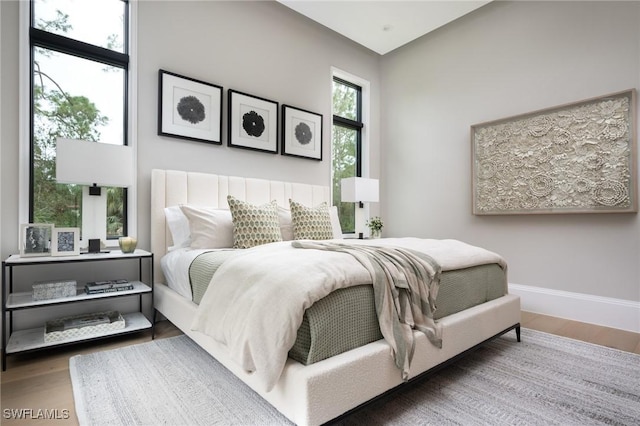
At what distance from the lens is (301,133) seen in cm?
399

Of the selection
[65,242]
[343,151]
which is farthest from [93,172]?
[343,151]

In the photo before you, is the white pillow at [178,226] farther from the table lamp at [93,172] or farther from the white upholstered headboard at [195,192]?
the table lamp at [93,172]

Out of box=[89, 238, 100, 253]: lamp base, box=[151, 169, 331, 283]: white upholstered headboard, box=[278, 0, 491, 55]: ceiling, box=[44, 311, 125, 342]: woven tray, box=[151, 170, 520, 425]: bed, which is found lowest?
box=[44, 311, 125, 342]: woven tray

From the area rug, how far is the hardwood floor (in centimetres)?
7

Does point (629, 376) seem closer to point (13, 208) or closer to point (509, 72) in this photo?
point (509, 72)

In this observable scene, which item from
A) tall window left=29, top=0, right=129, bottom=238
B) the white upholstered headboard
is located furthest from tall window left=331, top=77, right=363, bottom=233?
tall window left=29, top=0, right=129, bottom=238

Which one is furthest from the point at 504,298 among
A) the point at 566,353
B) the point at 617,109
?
the point at 617,109

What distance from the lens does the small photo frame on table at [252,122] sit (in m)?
3.41

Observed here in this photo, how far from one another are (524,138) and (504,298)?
73.4 inches

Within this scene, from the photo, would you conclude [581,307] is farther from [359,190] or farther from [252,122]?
[252,122]

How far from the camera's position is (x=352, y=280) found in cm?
141

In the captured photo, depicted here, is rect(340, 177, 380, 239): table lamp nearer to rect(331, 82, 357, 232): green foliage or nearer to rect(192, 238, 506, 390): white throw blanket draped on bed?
rect(331, 82, 357, 232): green foliage

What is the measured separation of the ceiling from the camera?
3674 mm

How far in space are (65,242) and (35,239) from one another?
0.16m
